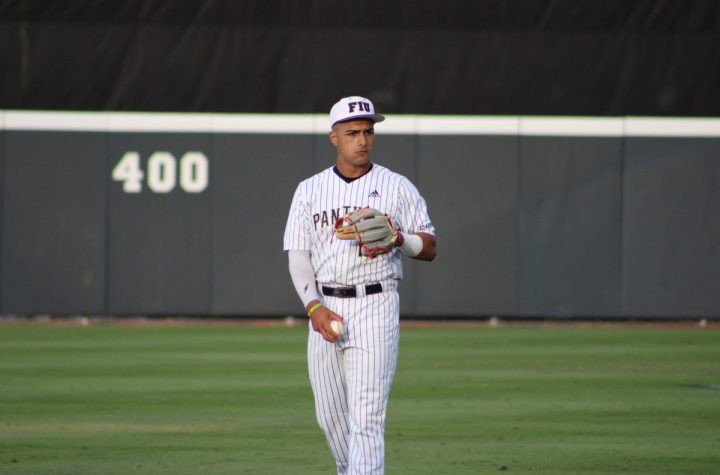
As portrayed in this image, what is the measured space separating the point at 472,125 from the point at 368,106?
1511cm

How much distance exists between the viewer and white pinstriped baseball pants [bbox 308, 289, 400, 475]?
23.5ft

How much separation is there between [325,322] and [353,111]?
3.45 feet

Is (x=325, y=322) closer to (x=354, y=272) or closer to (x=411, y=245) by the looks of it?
(x=354, y=272)

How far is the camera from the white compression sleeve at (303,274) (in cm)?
739

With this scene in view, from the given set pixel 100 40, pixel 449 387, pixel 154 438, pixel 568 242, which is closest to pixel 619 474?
pixel 154 438

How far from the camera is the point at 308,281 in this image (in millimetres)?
7453

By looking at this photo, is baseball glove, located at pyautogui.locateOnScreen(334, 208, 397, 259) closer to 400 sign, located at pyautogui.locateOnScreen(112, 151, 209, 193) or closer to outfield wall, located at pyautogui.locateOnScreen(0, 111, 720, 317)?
outfield wall, located at pyautogui.locateOnScreen(0, 111, 720, 317)

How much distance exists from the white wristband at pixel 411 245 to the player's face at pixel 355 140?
0.45 m

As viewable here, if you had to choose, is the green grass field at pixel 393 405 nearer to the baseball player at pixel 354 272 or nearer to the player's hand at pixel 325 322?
the baseball player at pixel 354 272

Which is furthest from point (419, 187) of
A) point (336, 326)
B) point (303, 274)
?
point (336, 326)

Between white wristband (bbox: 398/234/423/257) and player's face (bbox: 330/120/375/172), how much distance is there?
45 centimetres

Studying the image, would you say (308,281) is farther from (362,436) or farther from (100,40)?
(100,40)

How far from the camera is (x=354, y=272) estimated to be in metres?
7.36

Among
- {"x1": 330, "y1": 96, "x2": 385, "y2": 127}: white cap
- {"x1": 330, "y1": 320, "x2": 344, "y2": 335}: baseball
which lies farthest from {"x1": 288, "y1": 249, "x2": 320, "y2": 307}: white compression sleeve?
{"x1": 330, "y1": 96, "x2": 385, "y2": 127}: white cap
